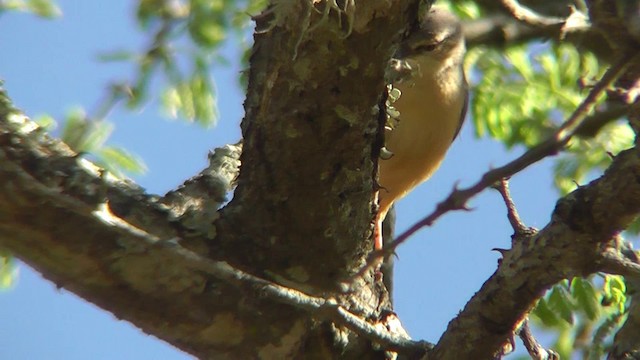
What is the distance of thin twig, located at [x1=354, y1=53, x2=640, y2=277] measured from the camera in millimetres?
976

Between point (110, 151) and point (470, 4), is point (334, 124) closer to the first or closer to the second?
point (110, 151)

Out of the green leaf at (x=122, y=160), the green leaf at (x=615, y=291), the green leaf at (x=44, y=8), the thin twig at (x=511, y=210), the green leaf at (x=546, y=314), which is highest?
the green leaf at (x=44, y=8)

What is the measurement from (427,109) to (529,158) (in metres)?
2.50

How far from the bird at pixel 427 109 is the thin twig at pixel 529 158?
224 cm

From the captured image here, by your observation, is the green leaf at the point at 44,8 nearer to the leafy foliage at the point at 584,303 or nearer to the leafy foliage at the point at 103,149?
the leafy foliage at the point at 103,149

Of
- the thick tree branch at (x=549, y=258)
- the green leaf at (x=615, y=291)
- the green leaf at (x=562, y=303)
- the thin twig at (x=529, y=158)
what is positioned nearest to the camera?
the thin twig at (x=529, y=158)

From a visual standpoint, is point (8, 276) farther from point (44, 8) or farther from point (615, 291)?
point (615, 291)

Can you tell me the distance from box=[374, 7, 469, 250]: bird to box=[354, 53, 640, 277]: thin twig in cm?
224

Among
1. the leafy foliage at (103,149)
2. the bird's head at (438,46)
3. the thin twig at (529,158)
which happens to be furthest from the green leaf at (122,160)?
the thin twig at (529,158)

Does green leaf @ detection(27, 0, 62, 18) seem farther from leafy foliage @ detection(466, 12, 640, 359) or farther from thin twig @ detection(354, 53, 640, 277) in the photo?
thin twig @ detection(354, 53, 640, 277)

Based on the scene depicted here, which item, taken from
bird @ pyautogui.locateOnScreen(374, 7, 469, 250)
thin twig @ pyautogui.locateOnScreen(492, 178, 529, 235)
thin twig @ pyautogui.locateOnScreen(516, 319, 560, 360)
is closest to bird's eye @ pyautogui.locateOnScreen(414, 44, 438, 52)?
bird @ pyautogui.locateOnScreen(374, 7, 469, 250)

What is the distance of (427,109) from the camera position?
3473 millimetres

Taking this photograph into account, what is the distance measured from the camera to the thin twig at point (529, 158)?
0.98 metres

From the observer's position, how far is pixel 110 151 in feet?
10.8
